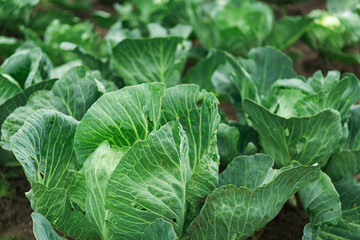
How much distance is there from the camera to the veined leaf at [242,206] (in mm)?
1662

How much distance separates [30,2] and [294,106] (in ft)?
7.62

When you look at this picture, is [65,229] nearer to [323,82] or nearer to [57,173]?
[57,173]

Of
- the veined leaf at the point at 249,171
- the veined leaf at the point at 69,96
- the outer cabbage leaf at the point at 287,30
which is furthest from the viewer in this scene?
the outer cabbage leaf at the point at 287,30

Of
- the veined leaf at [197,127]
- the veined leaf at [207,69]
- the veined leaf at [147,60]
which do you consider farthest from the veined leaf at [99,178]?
the veined leaf at [207,69]

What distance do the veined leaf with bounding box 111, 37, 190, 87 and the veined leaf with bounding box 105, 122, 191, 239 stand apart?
1.10 m

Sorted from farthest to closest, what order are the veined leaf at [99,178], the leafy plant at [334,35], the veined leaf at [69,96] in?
the leafy plant at [334,35], the veined leaf at [69,96], the veined leaf at [99,178]

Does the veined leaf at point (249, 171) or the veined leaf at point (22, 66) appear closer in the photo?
the veined leaf at point (249, 171)

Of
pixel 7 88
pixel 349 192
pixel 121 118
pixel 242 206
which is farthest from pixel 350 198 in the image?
pixel 7 88

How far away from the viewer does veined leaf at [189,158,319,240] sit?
5.45 feet

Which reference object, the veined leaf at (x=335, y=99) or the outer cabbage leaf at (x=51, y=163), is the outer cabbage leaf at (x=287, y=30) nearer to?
the veined leaf at (x=335, y=99)

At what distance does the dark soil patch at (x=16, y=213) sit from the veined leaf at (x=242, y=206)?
1047mm

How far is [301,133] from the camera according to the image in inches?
82.9

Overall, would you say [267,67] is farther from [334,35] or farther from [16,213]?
[16,213]

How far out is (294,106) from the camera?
218cm
